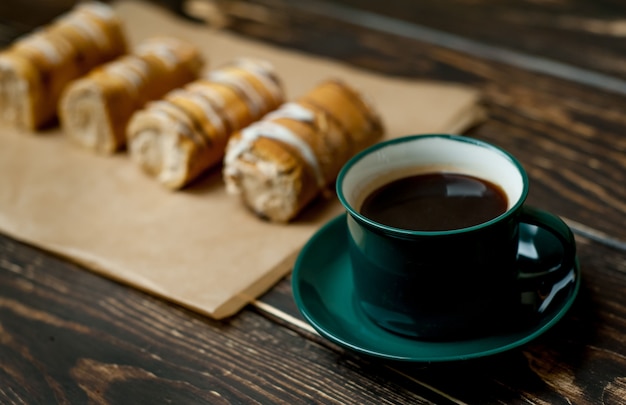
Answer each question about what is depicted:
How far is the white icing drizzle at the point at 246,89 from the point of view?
127 cm

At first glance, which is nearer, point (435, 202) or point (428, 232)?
point (428, 232)

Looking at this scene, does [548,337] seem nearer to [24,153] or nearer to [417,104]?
[417,104]

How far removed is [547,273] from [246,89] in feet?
2.04

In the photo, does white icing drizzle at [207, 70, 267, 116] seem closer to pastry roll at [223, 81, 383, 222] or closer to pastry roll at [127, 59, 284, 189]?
pastry roll at [127, 59, 284, 189]

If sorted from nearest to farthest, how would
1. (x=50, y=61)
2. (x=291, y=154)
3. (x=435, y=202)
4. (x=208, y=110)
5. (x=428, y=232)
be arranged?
1. (x=428, y=232)
2. (x=435, y=202)
3. (x=291, y=154)
4. (x=208, y=110)
5. (x=50, y=61)

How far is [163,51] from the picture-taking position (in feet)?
4.62

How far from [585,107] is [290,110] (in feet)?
1.61

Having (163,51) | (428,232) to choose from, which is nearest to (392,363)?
(428,232)

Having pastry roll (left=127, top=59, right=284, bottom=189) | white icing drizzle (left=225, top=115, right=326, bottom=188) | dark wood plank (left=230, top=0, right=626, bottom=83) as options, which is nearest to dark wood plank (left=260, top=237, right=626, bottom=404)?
white icing drizzle (left=225, top=115, right=326, bottom=188)

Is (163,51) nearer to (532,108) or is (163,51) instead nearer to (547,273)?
(532,108)

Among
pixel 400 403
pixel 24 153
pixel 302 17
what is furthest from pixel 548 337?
pixel 302 17

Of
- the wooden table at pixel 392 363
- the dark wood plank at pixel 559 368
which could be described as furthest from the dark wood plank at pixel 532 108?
the dark wood plank at pixel 559 368

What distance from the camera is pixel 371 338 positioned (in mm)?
820

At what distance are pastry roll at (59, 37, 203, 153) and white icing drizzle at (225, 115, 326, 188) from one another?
28cm
